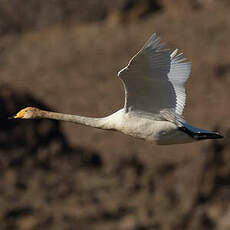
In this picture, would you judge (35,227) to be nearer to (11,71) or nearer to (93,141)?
(93,141)

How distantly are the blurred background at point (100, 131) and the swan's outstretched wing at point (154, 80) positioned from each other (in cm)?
971

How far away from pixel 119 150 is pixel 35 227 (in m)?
4.28

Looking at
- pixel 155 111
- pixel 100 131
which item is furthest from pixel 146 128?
pixel 100 131

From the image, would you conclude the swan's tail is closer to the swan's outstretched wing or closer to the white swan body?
the white swan body

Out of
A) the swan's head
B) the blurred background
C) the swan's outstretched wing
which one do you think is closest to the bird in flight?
the swan's outstretched wing

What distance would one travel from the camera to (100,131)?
2520 cm

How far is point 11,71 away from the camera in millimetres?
28656

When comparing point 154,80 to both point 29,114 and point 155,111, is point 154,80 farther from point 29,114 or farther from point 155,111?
point 29,114

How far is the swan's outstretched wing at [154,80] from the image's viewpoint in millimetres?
10664

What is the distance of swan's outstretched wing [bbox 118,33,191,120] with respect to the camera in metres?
10.7

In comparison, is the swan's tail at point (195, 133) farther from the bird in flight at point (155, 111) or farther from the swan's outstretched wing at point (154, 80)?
the swan's outstretched wing at point (154, 80)

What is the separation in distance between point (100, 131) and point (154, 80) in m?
14.1

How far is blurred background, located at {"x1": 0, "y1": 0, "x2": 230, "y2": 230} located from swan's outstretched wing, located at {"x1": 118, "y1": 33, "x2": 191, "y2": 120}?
31.9 ft

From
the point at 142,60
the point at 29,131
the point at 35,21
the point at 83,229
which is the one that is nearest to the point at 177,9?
the point at 35,21
